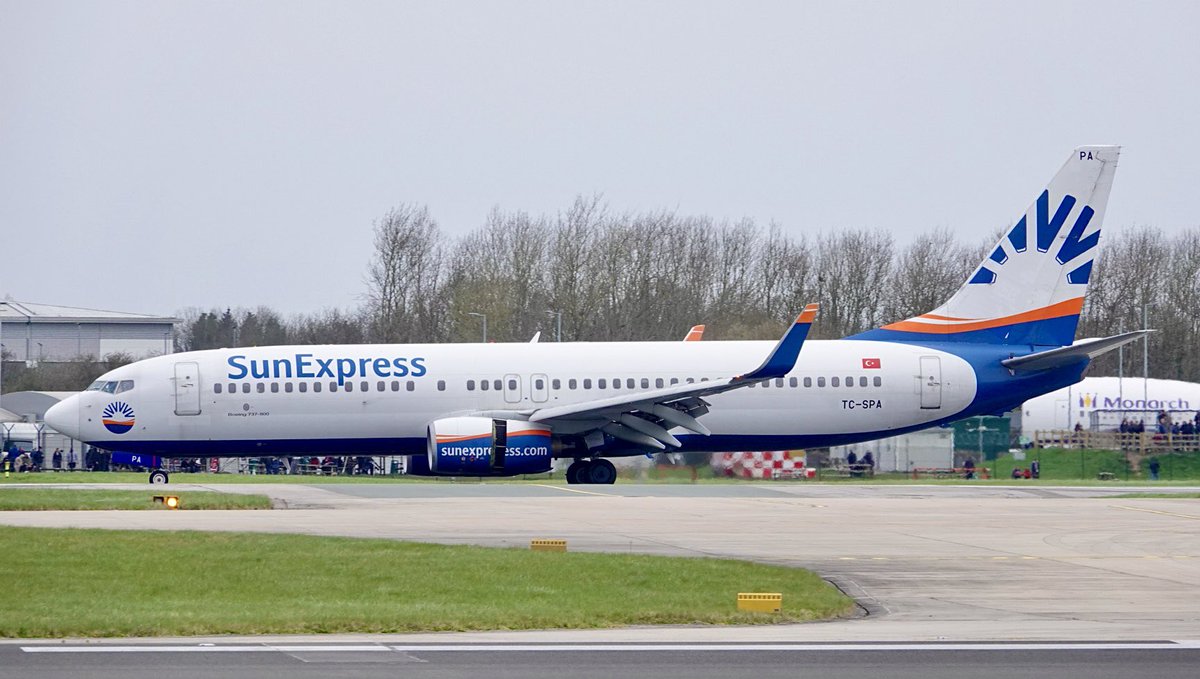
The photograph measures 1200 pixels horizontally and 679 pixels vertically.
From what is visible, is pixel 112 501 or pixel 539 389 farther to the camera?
pixel 539 389

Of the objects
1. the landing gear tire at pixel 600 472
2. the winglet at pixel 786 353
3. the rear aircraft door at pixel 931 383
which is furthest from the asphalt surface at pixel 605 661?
the rear aircraft door at pixel 931 383

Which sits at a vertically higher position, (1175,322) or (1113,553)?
(1175,322)

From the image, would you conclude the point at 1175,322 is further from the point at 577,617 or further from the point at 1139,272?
the point at 577,617

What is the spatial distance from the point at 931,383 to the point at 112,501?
1851 cm

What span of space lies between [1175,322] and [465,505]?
246 ft

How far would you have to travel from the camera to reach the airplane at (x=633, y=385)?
113 feet

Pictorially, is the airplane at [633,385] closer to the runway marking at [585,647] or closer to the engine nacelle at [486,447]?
the engine nacelle at [486,447]

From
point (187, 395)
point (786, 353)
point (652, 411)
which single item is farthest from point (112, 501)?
point (786, 353)

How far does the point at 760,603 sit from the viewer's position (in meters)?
14.2

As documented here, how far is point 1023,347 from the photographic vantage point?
118 feet

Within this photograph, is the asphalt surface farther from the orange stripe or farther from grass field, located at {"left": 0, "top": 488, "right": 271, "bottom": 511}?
the orange stripe

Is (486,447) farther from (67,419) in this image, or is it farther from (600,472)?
(67,419)

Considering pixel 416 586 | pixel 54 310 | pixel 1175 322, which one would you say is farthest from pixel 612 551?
pixel 54 310

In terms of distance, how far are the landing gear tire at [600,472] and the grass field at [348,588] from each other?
15892mm
